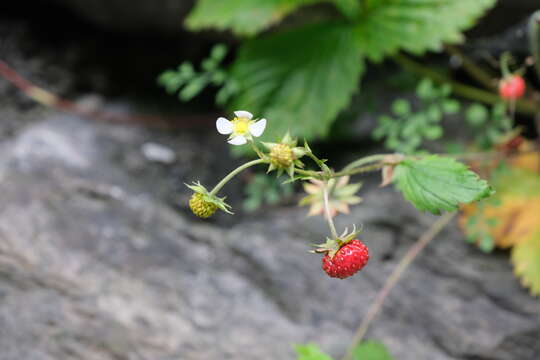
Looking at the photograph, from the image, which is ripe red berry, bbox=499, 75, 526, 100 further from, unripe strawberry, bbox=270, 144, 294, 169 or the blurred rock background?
unripe strawberry, bbox=270, 144, 294, 169

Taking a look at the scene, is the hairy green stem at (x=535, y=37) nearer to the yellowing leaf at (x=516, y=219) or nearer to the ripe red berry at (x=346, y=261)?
the yellowing leaf at (x=516, y=219)

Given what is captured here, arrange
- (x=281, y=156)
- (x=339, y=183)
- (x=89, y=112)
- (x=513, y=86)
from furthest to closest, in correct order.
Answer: (x=89, y=112) → (x=513, y=86) → (x=339, y=183) → (x=281, y=156)

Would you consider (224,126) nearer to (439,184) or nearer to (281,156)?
(281,156)

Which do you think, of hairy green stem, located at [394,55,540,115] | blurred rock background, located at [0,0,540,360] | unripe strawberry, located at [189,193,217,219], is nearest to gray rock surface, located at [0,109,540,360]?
blurred rock background, located at [0,0,540,360]

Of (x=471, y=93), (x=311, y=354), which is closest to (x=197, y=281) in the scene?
(x=311, y=354)

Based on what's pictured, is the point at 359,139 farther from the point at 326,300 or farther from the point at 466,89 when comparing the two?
the point at 326,300
